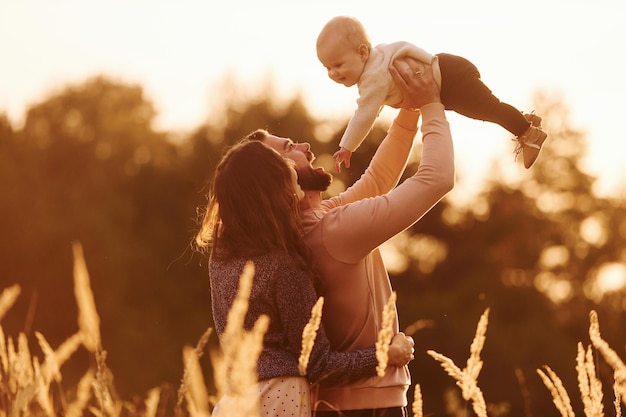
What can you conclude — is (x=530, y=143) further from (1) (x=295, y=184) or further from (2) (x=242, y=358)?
(2) (x=242, y=358)

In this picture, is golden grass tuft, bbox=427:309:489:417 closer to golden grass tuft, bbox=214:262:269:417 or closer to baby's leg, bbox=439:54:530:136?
golden grass tuft, bbox=214:262:269:417

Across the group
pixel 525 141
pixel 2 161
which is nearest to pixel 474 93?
pixel 525 141

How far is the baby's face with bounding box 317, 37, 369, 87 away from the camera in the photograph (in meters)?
5.10

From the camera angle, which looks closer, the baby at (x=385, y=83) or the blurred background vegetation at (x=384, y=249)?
the baby at (x=385, y=83)

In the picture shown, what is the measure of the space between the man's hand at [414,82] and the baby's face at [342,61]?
369mm

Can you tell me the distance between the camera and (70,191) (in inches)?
1371

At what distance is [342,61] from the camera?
516cm

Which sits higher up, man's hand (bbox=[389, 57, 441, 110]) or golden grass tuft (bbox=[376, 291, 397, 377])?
man's hand (bbox=[389, 57, 441, 110])

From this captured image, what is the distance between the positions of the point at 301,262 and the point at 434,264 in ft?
98.1

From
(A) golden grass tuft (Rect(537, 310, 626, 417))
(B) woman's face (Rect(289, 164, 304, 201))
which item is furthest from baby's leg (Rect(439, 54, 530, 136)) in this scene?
(A) golden grass tuft (Rect(537, 310, 626, 417))

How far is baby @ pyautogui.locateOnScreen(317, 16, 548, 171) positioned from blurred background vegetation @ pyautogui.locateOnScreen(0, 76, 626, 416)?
22108 mm

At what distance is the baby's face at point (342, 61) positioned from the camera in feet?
16.7

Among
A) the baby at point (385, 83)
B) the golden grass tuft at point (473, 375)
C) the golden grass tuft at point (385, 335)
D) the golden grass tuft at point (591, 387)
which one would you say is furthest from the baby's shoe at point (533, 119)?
the golden grass tuft at point (385, 335)

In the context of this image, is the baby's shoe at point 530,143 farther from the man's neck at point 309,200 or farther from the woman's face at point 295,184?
the woman's face at point 295,184
